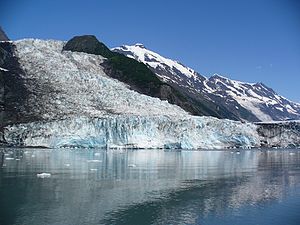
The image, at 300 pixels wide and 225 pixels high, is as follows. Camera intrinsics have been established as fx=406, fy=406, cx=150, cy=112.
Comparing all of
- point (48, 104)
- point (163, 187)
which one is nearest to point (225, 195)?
point (163, 187)

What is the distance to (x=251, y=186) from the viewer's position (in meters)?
20.9

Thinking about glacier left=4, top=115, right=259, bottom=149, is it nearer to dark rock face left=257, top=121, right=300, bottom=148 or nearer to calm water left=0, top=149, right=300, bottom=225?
dark rock face left=257, top=121, right=300, bottom=148

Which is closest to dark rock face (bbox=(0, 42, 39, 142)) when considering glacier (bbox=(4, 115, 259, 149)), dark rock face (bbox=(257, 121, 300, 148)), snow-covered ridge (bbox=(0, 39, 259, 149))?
snow-covered ridge (bbox=(0, 39, 259, 149))

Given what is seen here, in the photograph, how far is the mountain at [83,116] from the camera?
185ft

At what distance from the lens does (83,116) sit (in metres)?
58.7

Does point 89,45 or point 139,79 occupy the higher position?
point 89,45

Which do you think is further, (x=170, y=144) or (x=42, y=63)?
(x=42, y=63)

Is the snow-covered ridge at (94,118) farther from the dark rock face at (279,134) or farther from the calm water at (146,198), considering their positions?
the calm water at (146,198)

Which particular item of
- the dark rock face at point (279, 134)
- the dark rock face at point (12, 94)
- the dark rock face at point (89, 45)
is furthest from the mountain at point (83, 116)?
the dark rock face at point (89, 45)

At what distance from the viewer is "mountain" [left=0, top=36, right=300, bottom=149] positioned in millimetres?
56531

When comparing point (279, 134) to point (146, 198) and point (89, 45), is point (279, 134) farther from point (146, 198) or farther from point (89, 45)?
point (146, 198)

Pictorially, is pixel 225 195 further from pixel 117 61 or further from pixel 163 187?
pixel 117 61

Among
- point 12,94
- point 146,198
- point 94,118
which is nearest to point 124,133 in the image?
point 94,118

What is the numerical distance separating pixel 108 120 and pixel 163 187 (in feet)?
124
